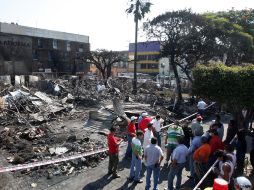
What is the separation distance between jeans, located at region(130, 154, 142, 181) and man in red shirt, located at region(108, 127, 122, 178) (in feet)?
1.93

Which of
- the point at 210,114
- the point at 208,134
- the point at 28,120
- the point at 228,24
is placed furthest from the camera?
the point at 228,24

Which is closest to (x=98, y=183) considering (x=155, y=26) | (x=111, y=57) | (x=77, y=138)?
(x=77, y=138)

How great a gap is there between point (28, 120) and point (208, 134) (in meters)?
11.3

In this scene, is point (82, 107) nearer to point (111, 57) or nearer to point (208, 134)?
point (208, 134)

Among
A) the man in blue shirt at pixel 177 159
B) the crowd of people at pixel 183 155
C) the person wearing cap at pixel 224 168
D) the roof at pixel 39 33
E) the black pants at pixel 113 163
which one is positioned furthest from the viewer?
the roof at pixel 39 33

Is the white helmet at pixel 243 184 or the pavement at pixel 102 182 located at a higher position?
the white helmet at pixel 243 184

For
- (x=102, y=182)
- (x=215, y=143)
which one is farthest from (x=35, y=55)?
(x=215, y=143)

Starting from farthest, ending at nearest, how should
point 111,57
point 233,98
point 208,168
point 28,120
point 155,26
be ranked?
point 111,57 → point 155,26 → point 28,120 → point 233,98 → point 208,168

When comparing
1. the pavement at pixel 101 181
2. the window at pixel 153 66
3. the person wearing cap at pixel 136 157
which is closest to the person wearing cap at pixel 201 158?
the pavement at pixel 101 181

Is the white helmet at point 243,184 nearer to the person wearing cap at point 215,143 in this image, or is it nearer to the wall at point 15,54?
the person wearing cap at point 215,143

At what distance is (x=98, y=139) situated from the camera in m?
14.5

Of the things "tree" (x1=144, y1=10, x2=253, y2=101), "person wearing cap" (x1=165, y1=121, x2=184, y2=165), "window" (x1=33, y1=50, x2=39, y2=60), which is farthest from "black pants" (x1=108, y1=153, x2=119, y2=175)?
"window" (x1=33, y1=50, x2=39, y2=60)

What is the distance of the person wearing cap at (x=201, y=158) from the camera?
8805mm

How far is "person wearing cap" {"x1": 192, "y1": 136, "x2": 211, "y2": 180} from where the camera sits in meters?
8.80
